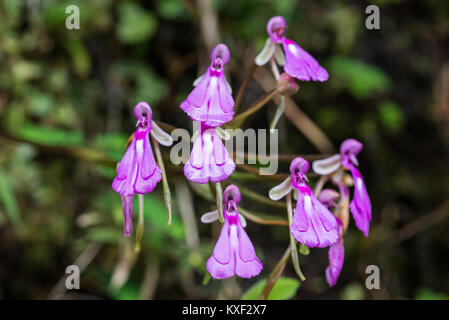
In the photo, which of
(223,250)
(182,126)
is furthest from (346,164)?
(182,126)

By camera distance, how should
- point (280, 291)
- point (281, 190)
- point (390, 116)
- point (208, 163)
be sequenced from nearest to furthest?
point (208, 163) < point (281, 190) < point (280, 291) < point (390, 116)

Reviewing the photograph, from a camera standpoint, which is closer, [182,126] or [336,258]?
[336,258]

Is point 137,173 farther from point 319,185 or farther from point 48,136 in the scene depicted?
point 48,136

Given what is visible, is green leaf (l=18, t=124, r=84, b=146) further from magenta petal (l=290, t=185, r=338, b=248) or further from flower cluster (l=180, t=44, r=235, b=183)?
magenta petal (l=290, t=185, r=338, b=248)

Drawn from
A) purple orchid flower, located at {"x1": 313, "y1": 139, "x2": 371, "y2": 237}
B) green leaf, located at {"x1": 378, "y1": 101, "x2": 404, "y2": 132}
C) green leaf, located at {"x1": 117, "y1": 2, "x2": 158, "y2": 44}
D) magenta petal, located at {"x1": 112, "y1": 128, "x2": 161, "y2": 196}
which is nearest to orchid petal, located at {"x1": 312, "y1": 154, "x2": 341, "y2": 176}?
purple orchid flower, located at {"x1": 313, "y1": 139, "x2": 371, "y2": 237}

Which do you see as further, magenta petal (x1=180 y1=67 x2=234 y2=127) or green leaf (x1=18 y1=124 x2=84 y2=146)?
green leaf (x1=18 y1=124 x2=84 y2=146)

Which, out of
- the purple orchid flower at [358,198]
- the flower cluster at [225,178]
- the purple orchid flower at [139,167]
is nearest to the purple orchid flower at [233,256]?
the flower cluster at [225,178]
